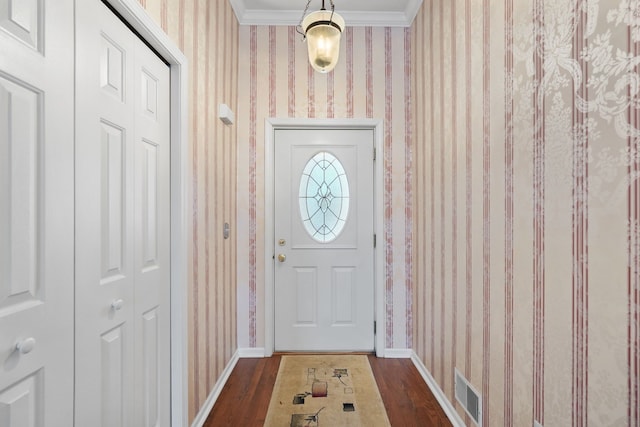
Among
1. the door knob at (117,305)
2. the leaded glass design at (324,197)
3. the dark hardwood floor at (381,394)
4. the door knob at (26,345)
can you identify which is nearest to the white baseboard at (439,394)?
the dark hardwood floor at (381,394)

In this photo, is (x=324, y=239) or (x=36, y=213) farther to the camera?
(x=324, y=239)

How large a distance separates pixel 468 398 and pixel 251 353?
5.78ft

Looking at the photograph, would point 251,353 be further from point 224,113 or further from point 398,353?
point 224,113

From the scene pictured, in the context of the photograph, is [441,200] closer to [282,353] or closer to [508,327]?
[508,327]

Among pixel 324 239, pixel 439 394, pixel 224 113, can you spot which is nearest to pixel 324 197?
pixel 324 239

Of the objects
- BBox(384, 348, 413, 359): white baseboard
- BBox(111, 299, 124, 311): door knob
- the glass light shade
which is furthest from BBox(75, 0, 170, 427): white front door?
BBox(384, 348, 413, 359): white baseboard

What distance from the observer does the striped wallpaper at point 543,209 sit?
3.00 ft

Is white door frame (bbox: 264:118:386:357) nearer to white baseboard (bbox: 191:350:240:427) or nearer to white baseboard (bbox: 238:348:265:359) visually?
white baseboard (bbox: 238:348:265:359)

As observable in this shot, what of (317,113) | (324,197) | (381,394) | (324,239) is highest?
(317,113)

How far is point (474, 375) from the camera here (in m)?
1.77

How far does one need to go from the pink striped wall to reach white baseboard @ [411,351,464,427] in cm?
26

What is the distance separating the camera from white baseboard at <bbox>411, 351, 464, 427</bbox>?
1.98 meters

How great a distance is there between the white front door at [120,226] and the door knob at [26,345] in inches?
7.6

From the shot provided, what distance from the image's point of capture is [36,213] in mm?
938
